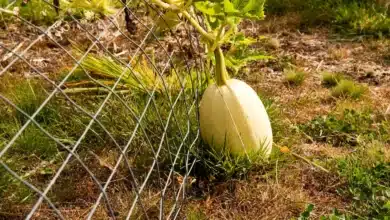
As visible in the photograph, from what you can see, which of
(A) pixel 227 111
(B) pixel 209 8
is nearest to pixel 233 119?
(A) pixel 227 111

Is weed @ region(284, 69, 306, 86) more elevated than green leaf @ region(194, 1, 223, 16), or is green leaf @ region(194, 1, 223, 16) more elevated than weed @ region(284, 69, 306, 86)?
green leaf @ region(194, 1, 223, 16)

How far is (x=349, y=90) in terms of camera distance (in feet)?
10.6

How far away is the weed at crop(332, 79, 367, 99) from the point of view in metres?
3.21

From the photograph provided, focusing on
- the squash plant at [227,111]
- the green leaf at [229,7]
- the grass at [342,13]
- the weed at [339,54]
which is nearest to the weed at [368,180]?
the squash plant at [227,111]

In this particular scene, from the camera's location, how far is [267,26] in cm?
423

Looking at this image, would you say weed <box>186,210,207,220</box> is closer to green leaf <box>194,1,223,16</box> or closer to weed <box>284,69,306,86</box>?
green leaf <box>194,1,223,16</box>

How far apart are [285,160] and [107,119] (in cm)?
87

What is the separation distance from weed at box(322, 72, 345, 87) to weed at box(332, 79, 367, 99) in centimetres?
12

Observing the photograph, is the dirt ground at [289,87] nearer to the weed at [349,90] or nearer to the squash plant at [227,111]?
the weed at [349,90]

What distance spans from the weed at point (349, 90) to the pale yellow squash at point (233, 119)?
3.14ft

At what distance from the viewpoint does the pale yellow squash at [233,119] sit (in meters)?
2.34

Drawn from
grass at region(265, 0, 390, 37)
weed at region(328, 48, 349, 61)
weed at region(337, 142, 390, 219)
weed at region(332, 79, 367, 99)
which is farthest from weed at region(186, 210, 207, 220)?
grass at region(265, 0, 390, 37)

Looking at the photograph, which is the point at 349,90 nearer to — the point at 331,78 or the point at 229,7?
the point at 331,78

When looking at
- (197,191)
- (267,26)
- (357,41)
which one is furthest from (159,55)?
(197,191)
